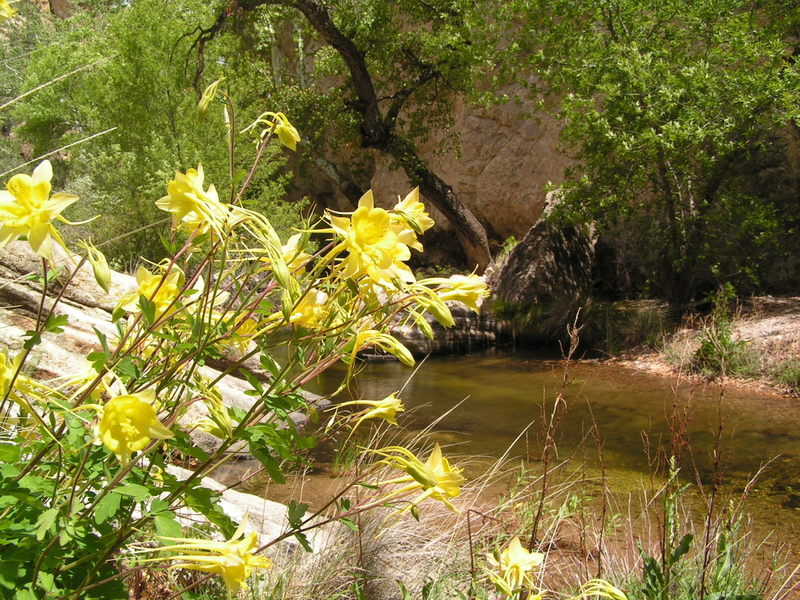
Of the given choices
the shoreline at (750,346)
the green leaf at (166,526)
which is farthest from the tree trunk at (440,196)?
the green leaf at (166,526)

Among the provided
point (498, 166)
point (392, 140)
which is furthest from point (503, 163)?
point (392, 140)

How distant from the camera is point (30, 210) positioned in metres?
0.90

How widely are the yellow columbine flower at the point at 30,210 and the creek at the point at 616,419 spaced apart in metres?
2.47

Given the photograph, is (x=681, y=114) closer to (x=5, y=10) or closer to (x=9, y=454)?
(x=5, y=10)

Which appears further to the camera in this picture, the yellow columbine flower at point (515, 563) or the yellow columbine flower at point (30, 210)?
the yellow columbine flower at point (515, 563)

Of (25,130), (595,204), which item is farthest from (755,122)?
(25,130)

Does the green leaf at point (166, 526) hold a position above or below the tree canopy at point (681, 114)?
below

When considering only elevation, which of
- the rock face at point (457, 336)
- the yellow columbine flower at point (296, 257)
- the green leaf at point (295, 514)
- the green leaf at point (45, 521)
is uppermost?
the yellow columbine flower at point (296, 257)

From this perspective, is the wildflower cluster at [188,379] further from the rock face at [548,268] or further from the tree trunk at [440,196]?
the tree trunk at [440,196]

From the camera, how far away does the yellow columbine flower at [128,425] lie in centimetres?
78

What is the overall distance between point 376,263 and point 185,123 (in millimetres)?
12071

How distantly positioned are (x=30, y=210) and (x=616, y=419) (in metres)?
5.23

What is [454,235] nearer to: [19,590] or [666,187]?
[666,187]

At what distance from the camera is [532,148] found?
1326cm
